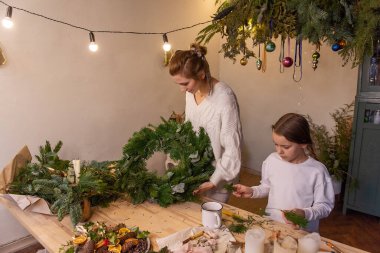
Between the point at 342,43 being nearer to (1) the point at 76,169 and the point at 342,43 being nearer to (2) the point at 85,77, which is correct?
(1) the point at 76,169

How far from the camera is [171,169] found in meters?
1.69

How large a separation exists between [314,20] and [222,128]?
2.51 feet

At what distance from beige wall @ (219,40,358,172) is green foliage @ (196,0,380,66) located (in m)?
1.92

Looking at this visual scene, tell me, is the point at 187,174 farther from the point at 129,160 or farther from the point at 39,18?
the point at 39,18

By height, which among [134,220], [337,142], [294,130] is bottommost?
[337,142]

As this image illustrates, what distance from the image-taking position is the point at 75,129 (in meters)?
2.91

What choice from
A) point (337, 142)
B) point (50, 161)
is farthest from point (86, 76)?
point (337, 142)

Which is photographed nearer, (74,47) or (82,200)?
(82,200)

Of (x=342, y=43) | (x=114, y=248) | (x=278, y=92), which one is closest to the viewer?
(x=114, y=248)

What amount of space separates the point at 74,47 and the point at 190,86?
1465mm

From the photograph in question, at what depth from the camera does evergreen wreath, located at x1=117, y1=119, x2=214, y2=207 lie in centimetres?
159

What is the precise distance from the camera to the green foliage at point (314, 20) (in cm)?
150

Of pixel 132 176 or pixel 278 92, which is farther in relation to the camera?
Result: pixel 278 92

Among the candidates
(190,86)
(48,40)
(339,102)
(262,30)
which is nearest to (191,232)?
(190,86)
